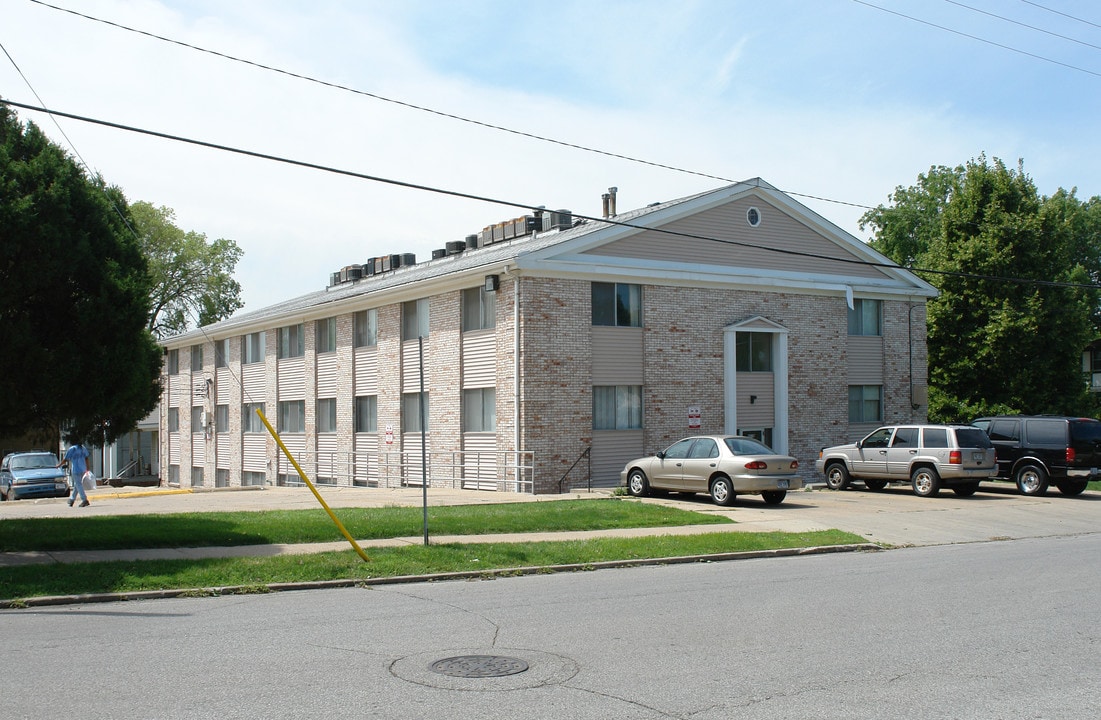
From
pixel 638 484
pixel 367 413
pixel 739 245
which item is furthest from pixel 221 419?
pixel 638 484

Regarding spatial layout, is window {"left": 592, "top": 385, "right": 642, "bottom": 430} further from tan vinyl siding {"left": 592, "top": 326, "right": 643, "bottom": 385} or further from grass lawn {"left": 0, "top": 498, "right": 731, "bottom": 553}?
grass lawn {"left": 0, "top": 498, "right": 731, "bottom": 553}

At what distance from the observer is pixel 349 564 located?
1308cm

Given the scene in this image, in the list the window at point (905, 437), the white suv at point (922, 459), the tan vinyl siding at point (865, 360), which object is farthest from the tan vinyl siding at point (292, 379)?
the window at point (905, 437)

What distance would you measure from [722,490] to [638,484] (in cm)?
255

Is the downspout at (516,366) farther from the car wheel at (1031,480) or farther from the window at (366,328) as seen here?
the car wheel at (1031,480)

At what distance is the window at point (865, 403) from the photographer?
33406mm

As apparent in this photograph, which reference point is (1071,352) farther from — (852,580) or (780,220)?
(852,580)

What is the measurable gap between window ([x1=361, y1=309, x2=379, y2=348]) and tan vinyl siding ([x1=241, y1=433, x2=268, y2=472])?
8600 millimetres

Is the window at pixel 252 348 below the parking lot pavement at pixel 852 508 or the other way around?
the other way around

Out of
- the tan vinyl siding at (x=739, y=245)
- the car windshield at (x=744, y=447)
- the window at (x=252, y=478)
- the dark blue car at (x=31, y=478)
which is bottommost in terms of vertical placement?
the window at (x=252, y=478)

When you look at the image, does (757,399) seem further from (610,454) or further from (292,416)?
(292,416)

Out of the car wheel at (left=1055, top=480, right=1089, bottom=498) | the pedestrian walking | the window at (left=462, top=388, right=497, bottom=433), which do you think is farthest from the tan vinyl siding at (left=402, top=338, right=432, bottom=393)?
the car wheel at (left=1055, top=480, right=1089, bottom=498)

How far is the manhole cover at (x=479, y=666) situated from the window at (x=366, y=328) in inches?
990

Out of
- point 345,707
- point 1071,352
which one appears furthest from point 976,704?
point 1071,352
